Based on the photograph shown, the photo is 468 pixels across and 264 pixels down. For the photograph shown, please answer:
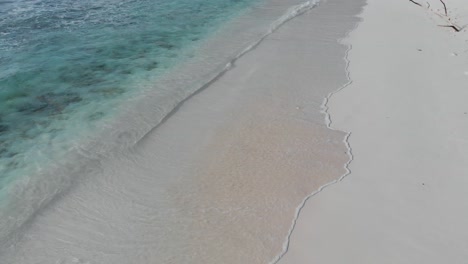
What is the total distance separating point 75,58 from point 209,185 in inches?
277

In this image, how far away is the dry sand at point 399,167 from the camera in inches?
220

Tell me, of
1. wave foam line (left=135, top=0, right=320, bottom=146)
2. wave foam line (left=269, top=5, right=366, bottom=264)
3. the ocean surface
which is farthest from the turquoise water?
wave foam line (left=269, top=5, right=366, bottom=264)

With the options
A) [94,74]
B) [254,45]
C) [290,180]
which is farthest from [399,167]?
[94,74]

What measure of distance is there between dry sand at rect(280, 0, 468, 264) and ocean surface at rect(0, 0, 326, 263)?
2.34 meters

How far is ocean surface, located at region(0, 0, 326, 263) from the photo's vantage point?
24.7 feet

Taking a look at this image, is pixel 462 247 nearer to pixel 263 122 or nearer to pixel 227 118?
pixel 263 122

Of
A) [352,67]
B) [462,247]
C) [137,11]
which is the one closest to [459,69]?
[352,67]

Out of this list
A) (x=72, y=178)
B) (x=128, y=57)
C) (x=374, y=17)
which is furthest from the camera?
(x=374, y=17)

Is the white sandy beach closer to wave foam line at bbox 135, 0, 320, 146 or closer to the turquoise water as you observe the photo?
wave foam line at bbox 135, 0, 320, 146

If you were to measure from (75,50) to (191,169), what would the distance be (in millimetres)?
7068

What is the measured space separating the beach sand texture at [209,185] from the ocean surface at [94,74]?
0.15 meters

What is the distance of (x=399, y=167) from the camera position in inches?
278

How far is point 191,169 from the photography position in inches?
292

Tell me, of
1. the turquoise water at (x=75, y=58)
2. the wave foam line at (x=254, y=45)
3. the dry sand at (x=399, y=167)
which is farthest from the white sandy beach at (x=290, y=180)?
the turquoise water at (x=75, y=58)
